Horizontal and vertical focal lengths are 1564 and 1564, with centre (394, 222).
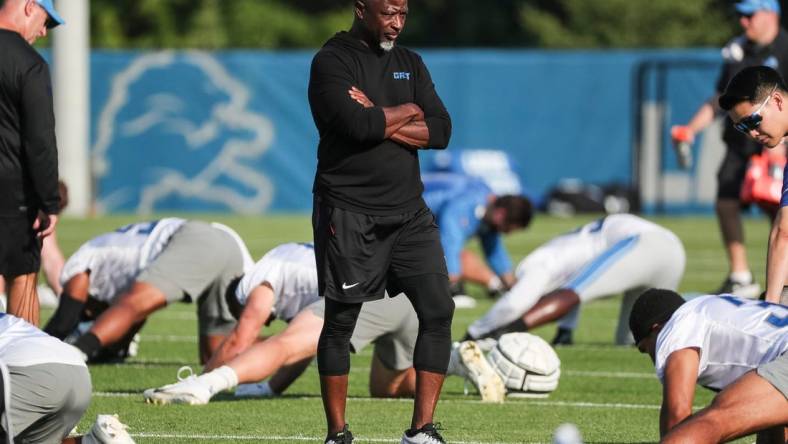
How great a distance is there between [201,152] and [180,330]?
16.4m

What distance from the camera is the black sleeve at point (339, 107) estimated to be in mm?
5887

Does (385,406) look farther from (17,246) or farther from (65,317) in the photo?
(65,317)

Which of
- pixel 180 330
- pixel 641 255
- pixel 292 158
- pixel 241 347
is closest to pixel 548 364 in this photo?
pixel 241 347

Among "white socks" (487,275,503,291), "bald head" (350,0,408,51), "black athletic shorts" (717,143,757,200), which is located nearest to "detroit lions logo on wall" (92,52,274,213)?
"white socks" (487,275,503,291)

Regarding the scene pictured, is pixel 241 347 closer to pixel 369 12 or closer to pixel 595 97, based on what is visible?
pixel 369 12

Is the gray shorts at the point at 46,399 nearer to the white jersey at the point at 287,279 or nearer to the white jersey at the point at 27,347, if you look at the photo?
the white jersey at the point at 27,347

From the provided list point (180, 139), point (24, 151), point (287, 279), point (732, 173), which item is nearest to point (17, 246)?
point (24, 151)

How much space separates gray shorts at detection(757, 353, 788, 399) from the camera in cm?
495

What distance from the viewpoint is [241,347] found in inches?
304

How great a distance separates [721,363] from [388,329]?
2.57 m

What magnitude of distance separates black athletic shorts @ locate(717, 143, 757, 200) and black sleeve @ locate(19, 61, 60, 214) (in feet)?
21.1

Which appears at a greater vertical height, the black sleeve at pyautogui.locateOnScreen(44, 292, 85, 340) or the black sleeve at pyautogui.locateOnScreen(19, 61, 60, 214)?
the black sleeve at pyautogui.locateOnScreen(19, 61, 60, 214)

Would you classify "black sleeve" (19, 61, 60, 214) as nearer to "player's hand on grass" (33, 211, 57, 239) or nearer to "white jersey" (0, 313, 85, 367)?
"player's hand on grass" (33, 211, 57, 239)

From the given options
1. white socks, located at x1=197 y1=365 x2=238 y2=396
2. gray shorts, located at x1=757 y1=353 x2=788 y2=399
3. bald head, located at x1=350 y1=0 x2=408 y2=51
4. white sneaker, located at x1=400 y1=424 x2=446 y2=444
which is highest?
bald head, located at x1=350 y1=0 x2=408 y2=51
